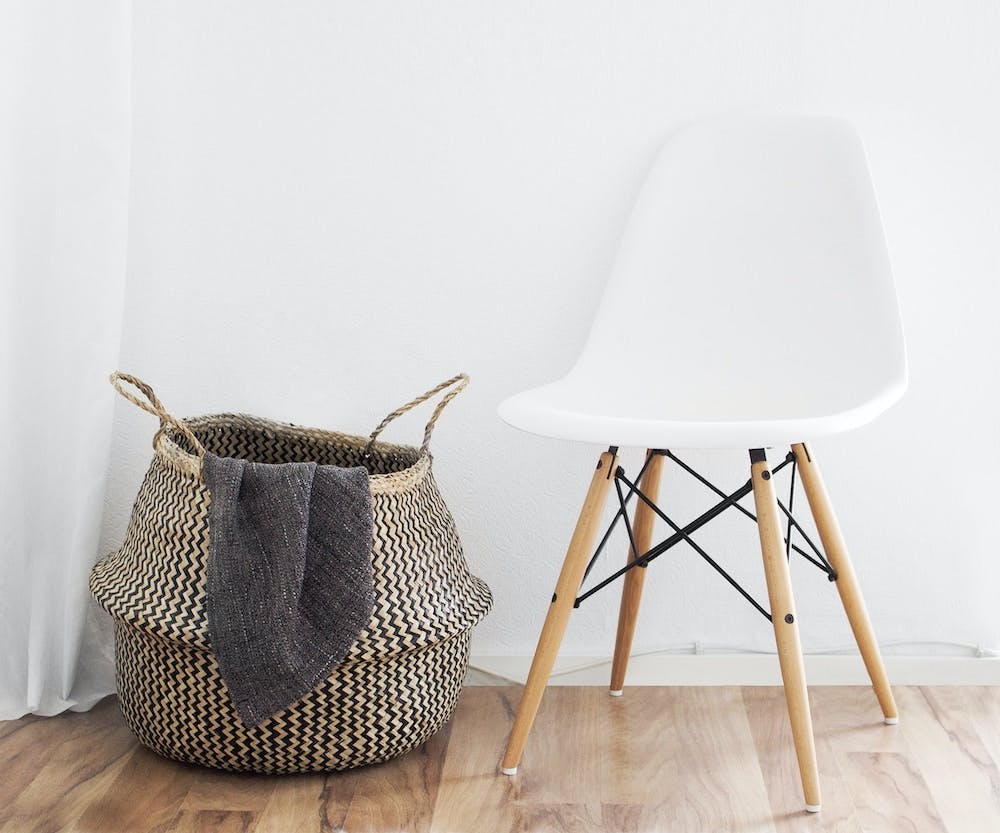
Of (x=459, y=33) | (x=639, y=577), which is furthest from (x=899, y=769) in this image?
(x=459, y=33)

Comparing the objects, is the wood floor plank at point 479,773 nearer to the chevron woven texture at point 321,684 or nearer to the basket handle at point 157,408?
the chevron woven texture at point 321,684

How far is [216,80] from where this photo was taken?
176cm

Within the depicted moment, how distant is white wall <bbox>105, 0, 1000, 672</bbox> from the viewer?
1.74m

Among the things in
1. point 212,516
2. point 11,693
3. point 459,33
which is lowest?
point 11,693

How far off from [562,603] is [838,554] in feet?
1.34

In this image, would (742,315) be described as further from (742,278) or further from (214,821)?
(214,821)

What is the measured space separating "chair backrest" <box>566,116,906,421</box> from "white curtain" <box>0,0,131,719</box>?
0.73m

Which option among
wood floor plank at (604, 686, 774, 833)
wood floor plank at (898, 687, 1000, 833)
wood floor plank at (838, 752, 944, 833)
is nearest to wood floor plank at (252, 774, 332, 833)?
wood floor plank at (604, 686, 774, 833)

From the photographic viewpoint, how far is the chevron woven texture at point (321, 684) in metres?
1.46

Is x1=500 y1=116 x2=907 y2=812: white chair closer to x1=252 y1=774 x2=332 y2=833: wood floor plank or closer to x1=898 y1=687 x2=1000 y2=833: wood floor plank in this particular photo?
x1=898 y1=687 x2=1000 y2=833: wood floor plank

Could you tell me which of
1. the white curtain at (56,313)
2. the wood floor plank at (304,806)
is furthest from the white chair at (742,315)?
the white curtain at (56,313)

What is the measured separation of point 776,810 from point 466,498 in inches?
27.1

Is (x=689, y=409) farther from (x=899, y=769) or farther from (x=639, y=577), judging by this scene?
(x=899, y=769)

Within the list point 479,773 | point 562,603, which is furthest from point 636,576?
point 479,773
